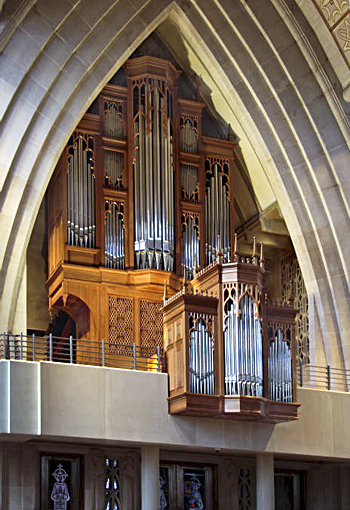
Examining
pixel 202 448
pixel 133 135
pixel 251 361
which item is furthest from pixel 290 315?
pixel 133 135

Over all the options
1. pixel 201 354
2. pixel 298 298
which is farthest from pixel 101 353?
pixel 298 298

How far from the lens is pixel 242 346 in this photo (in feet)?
48.7

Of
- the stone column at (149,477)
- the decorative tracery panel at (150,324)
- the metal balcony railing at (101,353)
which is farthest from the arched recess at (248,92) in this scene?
the stone column at (149,477)

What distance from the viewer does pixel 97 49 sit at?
17578mm

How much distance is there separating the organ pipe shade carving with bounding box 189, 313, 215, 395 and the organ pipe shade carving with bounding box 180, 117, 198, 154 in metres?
5.30

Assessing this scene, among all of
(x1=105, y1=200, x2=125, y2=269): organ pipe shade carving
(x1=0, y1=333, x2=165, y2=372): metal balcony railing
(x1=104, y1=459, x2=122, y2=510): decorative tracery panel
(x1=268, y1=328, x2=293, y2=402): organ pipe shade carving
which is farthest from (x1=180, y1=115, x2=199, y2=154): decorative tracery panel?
(x1=104, y1=459, x2=122, y2=510): decorative tracery panel

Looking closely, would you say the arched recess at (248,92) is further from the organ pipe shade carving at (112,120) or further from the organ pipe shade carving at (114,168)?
the organ pipe shade carving at (114,168)

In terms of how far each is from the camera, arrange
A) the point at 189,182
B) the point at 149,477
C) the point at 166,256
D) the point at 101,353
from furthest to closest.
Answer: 1. the point at 189,182
2. the point at 166,256
3. the point at 101,353
4. the point at 149,477

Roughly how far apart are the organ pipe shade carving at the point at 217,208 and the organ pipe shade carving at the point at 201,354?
12.3 feet

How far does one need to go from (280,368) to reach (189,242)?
13.3 ft

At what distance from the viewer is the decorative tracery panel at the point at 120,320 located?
1717cm

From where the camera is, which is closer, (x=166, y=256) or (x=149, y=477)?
(x=149, y=477)

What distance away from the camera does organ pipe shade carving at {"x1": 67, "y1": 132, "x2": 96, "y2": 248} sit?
1758cm

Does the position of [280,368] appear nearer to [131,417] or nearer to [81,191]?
[131,417]
